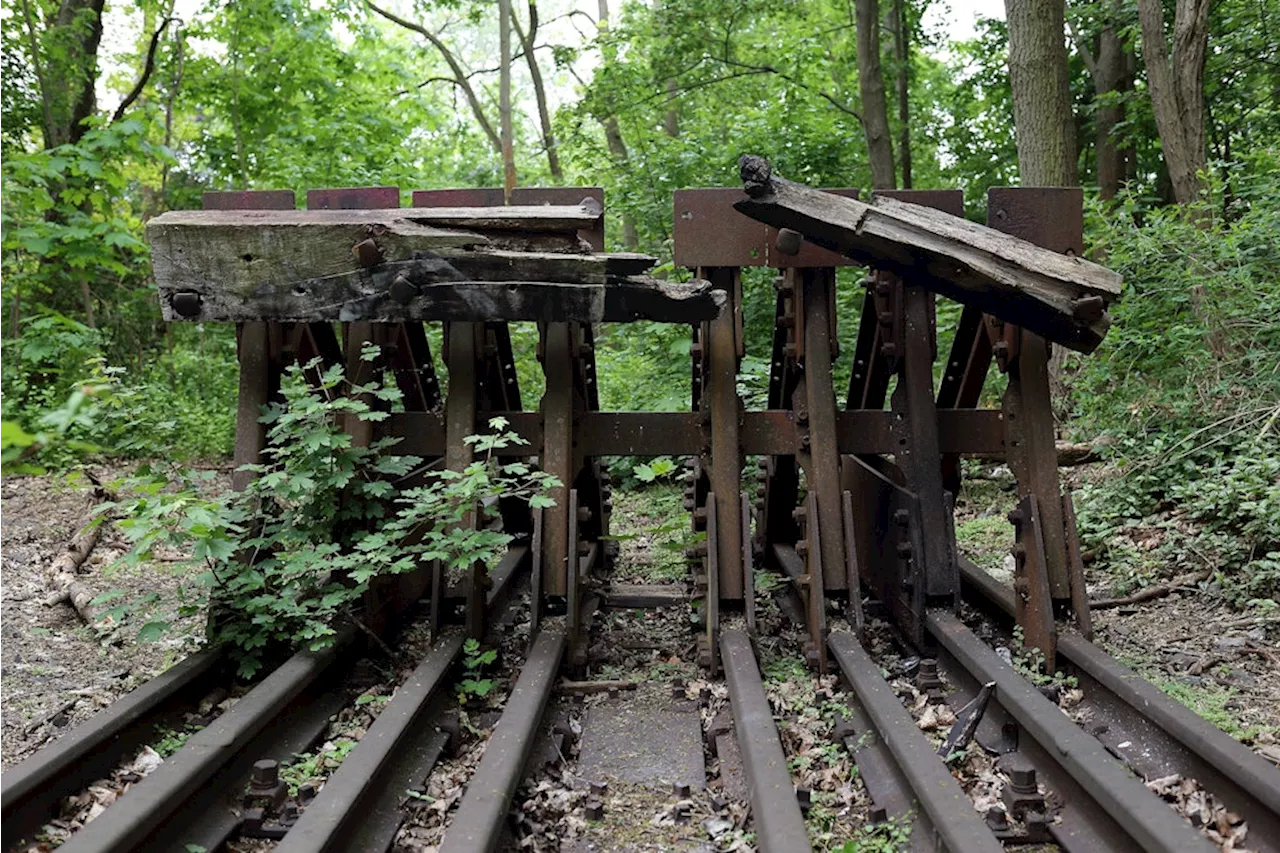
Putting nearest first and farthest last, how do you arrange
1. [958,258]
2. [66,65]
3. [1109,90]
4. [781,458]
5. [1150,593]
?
[958,258]
[1150,593]
[781,458]
[66,65]
[1109,90]

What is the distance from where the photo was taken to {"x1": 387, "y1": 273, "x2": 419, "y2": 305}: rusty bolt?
14.9 ft

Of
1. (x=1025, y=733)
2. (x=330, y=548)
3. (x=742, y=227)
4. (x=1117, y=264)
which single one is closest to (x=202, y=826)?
(x=330, y=548)

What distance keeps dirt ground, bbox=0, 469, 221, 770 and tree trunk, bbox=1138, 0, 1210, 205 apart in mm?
8367

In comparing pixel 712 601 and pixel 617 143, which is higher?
pixel 617 143

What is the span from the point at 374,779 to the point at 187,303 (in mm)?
2491

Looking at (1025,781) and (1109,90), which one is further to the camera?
(1109,90)

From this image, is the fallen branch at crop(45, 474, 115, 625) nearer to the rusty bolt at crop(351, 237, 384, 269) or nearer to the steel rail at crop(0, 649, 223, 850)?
the steel rail at crop(0, 649, 223, 850)

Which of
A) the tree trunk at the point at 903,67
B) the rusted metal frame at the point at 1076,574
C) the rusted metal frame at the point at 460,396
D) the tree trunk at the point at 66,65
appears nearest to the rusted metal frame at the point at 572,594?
the rusted metal frame at the point at 460,396

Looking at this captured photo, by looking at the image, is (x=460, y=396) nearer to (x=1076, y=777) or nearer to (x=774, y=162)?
(x=1076, y=777)

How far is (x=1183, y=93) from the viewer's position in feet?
29.5

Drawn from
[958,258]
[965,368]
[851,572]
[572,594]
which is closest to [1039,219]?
[958,258]

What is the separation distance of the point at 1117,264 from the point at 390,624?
243 inches

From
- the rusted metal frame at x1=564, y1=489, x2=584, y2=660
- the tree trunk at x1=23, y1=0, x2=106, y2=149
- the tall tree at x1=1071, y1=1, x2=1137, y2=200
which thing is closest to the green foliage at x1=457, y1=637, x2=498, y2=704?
the rusted metal frame at x1=564, y1=489, x2=584, y2=660

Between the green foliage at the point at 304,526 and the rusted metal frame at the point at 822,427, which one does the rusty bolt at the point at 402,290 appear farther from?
the rusted metal frame at the point at 822,427
